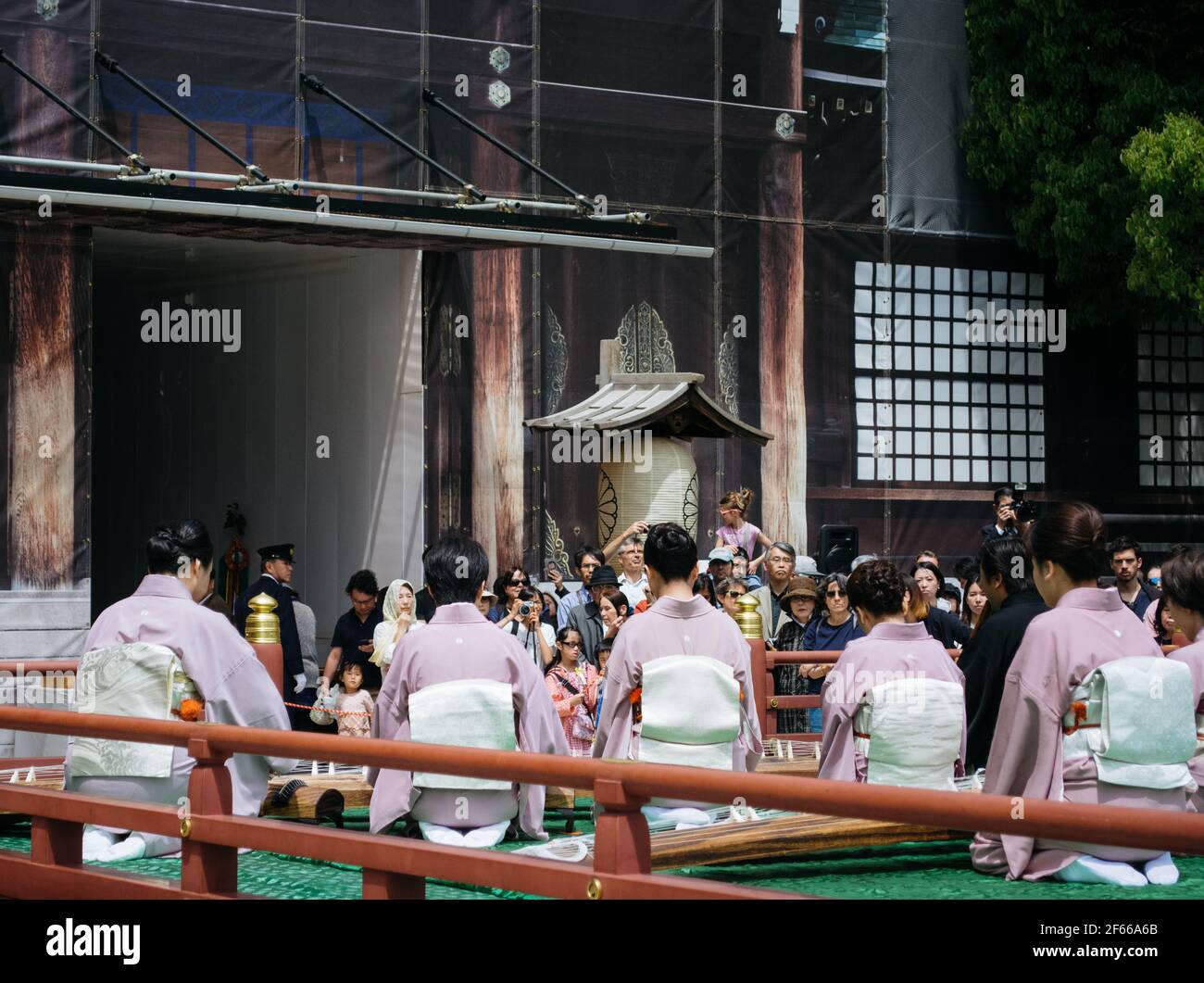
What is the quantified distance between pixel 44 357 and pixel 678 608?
876 centimetres

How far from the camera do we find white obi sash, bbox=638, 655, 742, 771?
691 cm

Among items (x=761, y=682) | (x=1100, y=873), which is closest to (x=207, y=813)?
(x=1100, y=873)

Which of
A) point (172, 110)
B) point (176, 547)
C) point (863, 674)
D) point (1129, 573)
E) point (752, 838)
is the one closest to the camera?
point (752, 838)

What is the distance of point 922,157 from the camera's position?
19156 millimetres

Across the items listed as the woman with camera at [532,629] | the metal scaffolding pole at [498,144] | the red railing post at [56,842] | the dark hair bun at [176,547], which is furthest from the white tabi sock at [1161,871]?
the metal scaffolding pole at [498,144]

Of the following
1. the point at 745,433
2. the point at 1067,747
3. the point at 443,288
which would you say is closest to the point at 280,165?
the point at 443,288

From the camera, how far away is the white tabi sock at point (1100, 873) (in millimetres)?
5832

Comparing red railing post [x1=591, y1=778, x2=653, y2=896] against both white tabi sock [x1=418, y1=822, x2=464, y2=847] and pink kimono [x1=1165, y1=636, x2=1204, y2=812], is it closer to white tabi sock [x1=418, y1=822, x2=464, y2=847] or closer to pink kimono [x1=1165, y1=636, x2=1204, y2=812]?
white tabi sock [x1=418, y1=822, x2=464, y2=847]

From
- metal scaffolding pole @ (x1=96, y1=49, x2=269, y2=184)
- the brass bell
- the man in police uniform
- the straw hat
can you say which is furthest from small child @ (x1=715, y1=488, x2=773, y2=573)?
the brass bell

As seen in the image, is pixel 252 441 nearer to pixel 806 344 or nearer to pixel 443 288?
pixel 443 288

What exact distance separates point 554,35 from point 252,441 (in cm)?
494

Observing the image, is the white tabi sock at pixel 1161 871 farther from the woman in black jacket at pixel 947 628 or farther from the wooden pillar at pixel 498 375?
the wooden pillar at pixel 498 375

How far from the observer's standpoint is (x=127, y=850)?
678cm

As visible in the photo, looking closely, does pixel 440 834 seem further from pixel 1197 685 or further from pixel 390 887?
pixel 1197 685
